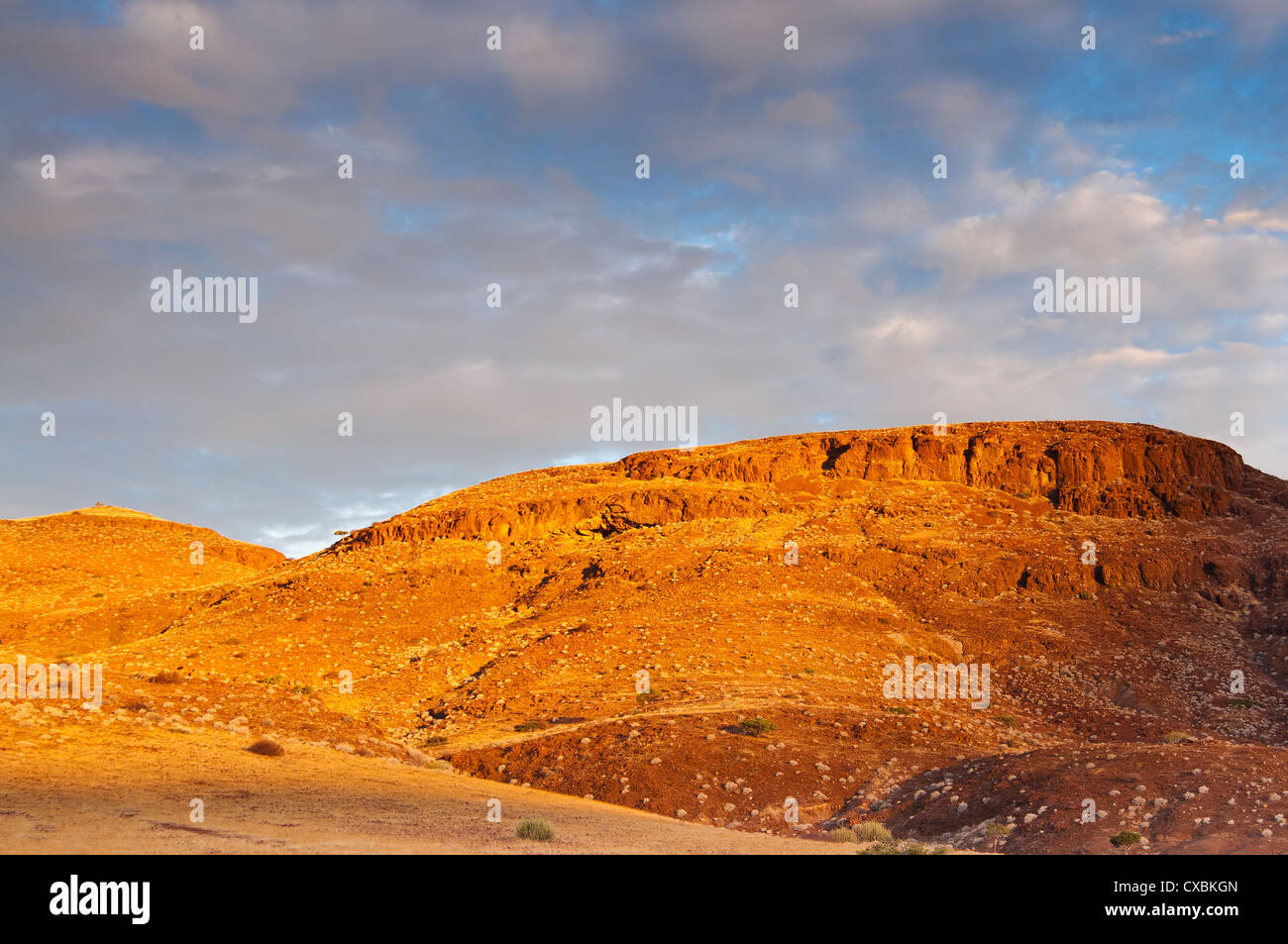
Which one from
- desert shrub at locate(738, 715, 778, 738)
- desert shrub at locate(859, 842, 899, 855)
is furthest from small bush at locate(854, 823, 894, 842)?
desert shrub at locate(738, 715, 778, 738)

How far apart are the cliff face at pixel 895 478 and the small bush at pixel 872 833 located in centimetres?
2902

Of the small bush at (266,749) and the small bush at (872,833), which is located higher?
the small bush at (266,749)

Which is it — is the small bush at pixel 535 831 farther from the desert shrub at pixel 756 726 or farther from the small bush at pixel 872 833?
the desert shrub at pixel 756 726

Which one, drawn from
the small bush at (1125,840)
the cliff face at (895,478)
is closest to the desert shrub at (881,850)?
the small bush at (1125,840)

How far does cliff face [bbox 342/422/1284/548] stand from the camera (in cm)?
4422

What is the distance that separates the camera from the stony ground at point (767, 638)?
16281mm

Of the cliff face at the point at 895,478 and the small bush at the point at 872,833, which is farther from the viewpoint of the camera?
the cliff face at the point at 895,478

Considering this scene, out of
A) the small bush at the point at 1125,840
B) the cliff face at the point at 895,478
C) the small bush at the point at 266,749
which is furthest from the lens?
the cliff face at the point at 895,478

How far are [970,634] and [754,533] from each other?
1142 cm

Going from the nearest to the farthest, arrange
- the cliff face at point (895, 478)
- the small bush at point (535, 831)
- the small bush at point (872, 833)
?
the small bush at point (535, 831)
the small bush at point (872, 833)
the cliff face at point (895, 478)

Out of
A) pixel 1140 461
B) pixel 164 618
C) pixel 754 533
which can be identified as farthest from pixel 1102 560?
pixel 164 618

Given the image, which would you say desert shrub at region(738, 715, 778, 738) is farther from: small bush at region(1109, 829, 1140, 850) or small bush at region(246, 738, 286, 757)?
small bush at region(246, 738, 286, 757)

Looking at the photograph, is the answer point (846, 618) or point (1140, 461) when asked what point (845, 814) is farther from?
point (1140, 461)
